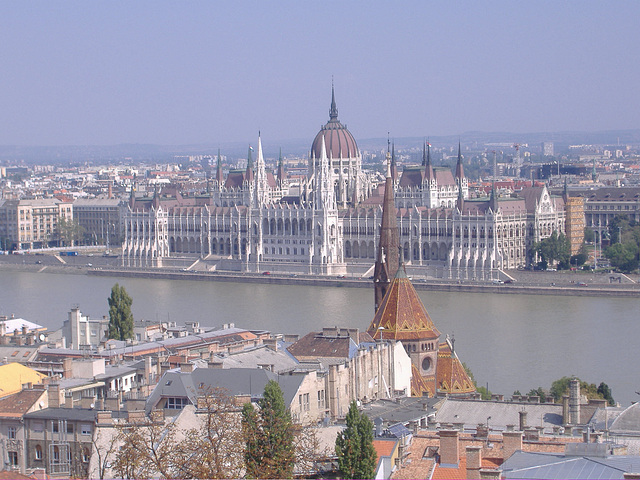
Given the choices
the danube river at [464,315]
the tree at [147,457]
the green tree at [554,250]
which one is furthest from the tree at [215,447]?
the green tree at [554,250]

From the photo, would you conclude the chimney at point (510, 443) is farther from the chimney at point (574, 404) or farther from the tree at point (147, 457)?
the chimney at point (574, 404)

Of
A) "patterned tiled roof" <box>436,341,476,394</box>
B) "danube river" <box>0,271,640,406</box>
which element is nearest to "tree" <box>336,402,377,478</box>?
"patterned tiled roof" <box>436,341,476,394</box>

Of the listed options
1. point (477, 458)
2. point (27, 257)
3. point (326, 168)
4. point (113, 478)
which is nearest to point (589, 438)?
point (477, 458)

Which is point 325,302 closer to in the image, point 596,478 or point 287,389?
point 287,389

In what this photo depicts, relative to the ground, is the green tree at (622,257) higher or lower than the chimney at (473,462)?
lower

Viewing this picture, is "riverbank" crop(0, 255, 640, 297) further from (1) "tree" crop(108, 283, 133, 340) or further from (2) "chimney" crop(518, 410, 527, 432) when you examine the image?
(2) "chimney" crop(518, 410, 527, 432)

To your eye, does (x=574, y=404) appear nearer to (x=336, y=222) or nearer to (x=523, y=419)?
(x=523, y=419)

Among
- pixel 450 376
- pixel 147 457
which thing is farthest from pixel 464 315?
pixel 147 457
